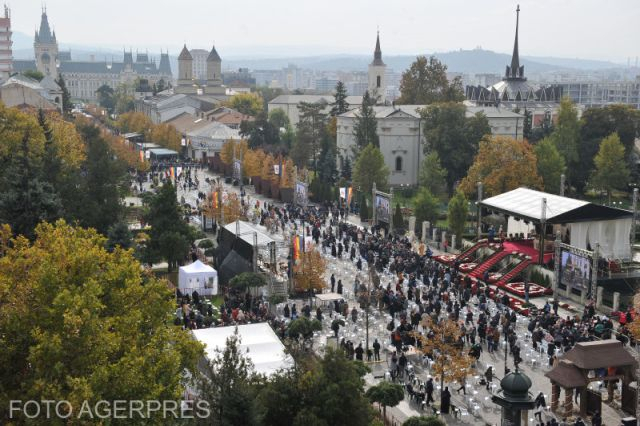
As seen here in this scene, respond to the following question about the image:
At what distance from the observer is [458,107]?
65.8 meters

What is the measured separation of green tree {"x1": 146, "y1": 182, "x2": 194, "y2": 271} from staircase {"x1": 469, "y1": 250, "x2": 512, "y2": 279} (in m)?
13.9

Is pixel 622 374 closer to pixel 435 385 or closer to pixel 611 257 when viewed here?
pixel 435 385

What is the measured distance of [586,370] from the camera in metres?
22.0

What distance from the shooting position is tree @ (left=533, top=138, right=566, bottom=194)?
58.6m

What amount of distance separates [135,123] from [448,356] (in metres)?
89.0

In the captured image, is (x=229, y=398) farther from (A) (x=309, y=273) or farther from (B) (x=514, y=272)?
(B) (x=514, y=272)

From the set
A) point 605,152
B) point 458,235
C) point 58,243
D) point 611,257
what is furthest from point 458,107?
point 58,243

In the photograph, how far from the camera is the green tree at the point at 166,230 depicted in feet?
124

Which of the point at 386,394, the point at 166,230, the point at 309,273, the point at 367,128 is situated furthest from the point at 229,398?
the point at 367,128

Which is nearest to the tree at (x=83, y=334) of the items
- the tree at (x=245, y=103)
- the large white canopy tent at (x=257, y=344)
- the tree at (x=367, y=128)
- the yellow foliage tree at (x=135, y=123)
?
the large white canopy tent at (x=257, y=344)

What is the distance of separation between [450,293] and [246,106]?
87315 millimetres

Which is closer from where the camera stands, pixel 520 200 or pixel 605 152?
pixel 520 200

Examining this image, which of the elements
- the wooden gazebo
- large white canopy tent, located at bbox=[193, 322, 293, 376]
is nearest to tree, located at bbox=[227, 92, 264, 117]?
large white canopy tent, located at bbox=[193, 322, 293, 376]

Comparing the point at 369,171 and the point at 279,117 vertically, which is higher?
the point at 279,117
